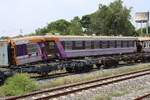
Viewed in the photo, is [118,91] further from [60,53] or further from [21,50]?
[60,53]

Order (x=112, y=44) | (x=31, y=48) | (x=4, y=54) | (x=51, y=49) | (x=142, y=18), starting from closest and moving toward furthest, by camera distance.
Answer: (x=4, y=54) → (x=31, y=48) → (x=51, y=49) → (x=112, y=44) → (x=142, y=18)

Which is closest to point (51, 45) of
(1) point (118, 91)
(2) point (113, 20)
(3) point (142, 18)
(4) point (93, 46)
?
(4) point (93, 46)

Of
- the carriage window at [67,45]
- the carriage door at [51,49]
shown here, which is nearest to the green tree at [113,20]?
the carriage window at [67,45]

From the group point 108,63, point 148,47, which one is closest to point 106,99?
point 108,63

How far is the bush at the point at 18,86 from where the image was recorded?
2091 centimetres

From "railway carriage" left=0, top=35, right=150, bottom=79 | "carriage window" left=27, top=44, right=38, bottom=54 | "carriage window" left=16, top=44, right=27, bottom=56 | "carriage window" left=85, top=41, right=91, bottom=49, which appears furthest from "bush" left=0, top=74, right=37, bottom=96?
"carriage window" left=85, top=41, right=91, bottom=49

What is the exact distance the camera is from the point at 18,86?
2198 centimetres

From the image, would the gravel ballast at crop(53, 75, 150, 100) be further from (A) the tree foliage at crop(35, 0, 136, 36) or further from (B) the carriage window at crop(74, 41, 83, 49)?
(A) the tree foliage at crop(35, 0, 136, 36)

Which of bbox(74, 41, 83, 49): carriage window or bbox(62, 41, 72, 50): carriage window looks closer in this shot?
bbox(62, 41, 72, 50): carriage window

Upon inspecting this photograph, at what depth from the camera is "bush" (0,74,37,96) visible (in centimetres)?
2091

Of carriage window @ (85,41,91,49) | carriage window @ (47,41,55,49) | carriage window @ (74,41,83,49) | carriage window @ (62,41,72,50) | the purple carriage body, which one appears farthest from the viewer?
carriage window @ (85,41,91,49)

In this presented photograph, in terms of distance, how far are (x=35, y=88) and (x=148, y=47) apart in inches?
1132

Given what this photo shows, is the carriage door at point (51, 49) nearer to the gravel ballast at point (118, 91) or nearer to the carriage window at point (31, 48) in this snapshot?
the carriage window at point (31, 48)

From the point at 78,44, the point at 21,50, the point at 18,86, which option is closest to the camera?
the point at 18,86
